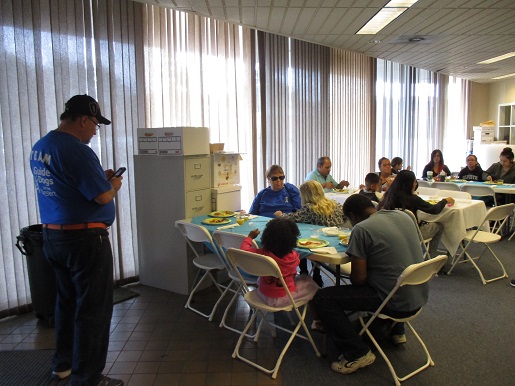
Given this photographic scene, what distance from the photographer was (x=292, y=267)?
2.77m

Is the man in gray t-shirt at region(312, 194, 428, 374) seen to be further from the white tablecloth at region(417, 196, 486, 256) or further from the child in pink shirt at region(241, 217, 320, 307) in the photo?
the white tablecloth at region(417, 196, 486, 256)

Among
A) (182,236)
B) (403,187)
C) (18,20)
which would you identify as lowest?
(182,236)

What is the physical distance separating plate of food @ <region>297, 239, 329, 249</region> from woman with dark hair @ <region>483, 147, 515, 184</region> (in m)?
5.27

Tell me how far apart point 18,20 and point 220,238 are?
2.70 m

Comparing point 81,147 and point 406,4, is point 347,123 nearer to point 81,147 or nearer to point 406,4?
point 406,4

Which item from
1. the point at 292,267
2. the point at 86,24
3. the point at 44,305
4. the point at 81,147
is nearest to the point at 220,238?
the point at 292,267

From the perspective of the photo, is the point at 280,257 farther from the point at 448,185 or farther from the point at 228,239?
the point at 448,185

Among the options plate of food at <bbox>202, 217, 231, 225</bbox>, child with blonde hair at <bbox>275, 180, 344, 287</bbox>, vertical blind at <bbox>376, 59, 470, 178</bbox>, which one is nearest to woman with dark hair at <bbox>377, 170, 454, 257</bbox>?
child with blonde hair at <bbox>275, 180, 344, 287</bbox>

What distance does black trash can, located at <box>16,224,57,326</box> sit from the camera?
3453 millimetres

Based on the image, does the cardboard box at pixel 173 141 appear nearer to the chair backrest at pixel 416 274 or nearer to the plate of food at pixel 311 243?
the plate of food at pixel 311 243

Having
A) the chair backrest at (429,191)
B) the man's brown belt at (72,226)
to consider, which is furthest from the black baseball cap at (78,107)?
the chair backrest at (429,191)

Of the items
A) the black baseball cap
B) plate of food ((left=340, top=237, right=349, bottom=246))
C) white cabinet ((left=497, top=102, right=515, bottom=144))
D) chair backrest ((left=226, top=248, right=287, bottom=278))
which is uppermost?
white cabinet ((left=497, top=102, right=515, bottom=144))

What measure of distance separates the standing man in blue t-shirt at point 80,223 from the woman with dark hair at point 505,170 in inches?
264

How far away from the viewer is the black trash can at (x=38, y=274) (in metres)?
3.45
